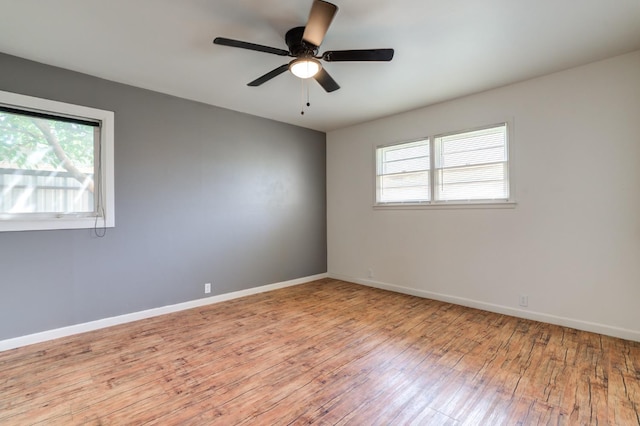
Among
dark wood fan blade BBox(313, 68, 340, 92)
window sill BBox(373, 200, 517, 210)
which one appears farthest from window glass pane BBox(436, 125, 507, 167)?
dark wood fan blade BBox(313, 68, 340, 92)

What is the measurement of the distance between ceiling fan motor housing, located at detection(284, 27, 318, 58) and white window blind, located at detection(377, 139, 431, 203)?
253 centimetres

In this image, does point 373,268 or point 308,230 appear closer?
point 373,268

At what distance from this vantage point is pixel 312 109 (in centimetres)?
436

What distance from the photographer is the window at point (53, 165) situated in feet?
9.19

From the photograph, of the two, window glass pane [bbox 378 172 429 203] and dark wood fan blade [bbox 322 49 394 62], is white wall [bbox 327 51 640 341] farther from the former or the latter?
dark wood fan blade [bbox 322 49 394 62]

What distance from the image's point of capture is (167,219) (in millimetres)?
3742

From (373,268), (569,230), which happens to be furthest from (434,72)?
(373,268)

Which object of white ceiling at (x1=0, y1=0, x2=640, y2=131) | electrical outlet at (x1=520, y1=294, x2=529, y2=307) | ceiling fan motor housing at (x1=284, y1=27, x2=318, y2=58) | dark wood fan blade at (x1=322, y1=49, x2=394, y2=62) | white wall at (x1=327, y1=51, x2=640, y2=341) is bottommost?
electrical outlet at (x1=520, y1=294, x2=529, y2=307)

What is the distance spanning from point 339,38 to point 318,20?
67cm

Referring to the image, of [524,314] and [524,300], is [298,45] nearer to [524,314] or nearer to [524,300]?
[524,300]

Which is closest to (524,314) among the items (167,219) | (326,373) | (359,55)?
(326,373)

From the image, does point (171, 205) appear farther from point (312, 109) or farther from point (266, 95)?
point (312, 109)

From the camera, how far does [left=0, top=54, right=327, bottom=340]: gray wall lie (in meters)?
2.90

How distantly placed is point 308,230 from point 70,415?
390 centimetres
